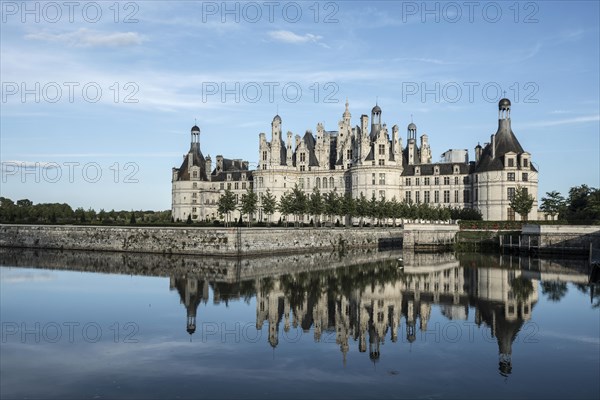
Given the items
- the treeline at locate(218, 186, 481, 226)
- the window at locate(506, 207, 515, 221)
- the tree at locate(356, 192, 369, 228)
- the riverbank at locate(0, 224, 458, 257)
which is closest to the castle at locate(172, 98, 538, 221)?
the window at locate(506, 207, 515, 221)

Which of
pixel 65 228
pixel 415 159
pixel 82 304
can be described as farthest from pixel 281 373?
pixel 415 159

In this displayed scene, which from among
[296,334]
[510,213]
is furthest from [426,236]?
[296,334]

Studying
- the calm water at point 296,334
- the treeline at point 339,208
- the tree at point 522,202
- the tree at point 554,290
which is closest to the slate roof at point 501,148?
the tree at point 522,202

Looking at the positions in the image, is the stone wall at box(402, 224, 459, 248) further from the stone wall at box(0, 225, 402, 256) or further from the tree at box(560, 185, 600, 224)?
the tree at box(560, 185, 600, 224)

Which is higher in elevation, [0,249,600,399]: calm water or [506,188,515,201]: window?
[506,188,515,201]: window

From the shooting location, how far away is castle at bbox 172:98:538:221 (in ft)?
237

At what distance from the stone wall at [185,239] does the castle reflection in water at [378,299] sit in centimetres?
1049

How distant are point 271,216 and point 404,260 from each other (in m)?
36.4

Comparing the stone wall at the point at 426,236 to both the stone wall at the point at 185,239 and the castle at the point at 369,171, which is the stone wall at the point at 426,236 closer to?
the stone wall at the point at 185,239

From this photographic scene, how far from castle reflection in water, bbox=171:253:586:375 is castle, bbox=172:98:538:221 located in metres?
32.8

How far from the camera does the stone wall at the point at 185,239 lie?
155 feet

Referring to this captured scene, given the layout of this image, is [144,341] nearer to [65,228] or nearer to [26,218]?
[65,228]

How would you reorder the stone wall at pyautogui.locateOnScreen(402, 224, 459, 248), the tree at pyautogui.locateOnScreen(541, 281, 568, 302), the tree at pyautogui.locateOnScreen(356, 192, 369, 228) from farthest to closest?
1. the tree at pyautogui.locateOnScreen(356, 192, 369, 228)
2. the stone wall at pyautogui.locateOnScreen(402, 224, 459, 248)
3. the tree at pyautogui.locateOnScreen(541, 281, 568, 302)

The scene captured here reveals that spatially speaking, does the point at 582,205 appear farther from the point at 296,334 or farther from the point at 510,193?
the point at 296,334
